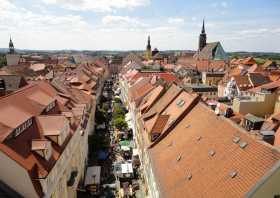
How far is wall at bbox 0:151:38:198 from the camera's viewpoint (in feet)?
67.1

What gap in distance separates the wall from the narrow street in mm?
16286

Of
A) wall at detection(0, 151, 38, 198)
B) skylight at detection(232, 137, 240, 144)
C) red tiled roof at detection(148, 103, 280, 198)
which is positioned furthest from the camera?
wall at detection(0, 151, 38, 198)

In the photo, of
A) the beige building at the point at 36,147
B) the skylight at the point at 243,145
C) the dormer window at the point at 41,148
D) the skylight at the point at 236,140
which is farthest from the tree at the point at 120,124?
the skylight at the point at 243,145

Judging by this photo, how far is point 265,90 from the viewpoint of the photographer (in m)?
47.6

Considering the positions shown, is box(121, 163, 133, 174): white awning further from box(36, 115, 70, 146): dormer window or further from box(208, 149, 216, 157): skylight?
box(208, 149, 216, 157): skylight

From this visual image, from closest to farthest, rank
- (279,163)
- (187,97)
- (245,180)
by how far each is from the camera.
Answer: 1. (279,163)
2. (245,180)
3. (187,97)

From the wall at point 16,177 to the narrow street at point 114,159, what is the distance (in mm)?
16286

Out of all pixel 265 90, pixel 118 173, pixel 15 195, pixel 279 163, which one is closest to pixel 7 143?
pixel 15 195

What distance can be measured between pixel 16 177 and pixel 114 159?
28482 millimetres

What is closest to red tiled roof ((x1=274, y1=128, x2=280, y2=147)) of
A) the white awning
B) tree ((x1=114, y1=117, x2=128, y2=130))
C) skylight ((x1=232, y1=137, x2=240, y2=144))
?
skylight ((x1=232, y1=137, x2=240, y2=144))

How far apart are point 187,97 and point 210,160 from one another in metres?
13.6

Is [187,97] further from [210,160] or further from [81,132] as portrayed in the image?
[81,132]

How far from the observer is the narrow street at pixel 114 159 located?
3741cm

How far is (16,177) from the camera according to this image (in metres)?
20.8
